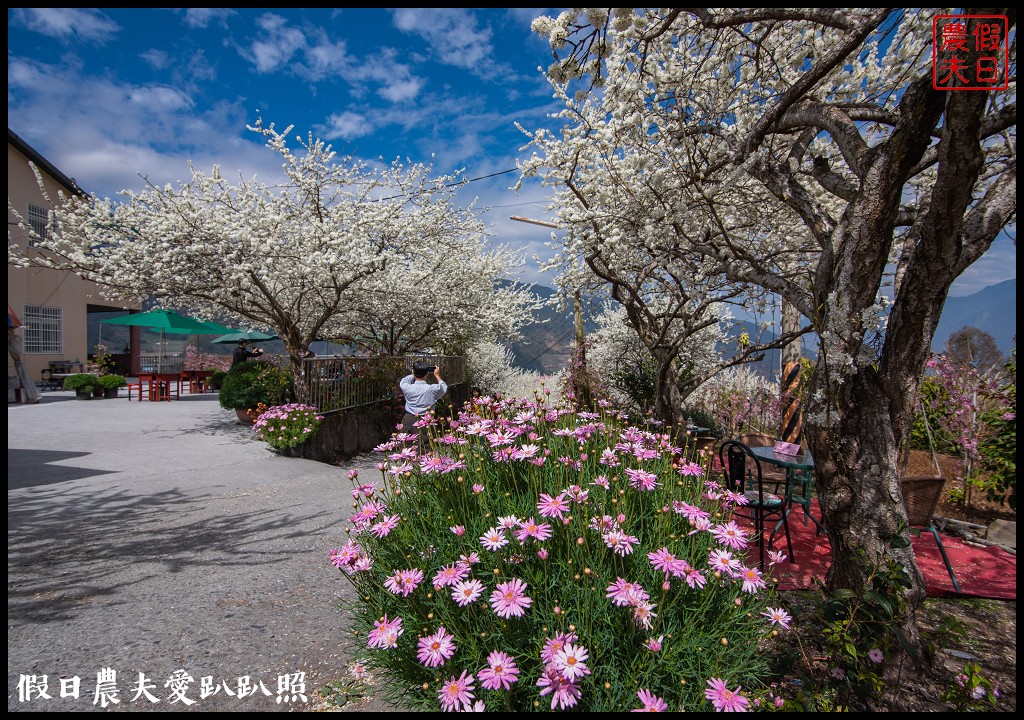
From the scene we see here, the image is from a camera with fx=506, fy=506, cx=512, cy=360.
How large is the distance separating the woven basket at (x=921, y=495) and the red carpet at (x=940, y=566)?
18.8 inches

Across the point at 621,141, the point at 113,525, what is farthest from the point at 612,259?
the point at 113,525

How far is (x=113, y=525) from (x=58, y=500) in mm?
1422

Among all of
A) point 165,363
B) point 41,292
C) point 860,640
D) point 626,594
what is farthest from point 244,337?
point 860,640

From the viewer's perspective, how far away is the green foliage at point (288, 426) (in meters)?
8.43

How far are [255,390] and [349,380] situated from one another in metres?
2.66

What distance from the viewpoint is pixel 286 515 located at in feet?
17.3

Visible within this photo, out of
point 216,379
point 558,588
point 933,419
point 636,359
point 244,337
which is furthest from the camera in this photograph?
point 244,337

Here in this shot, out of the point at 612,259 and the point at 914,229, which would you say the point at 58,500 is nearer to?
the point at 612,259

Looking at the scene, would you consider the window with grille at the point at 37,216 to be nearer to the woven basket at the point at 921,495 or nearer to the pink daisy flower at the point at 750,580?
the pink daisy flower at the point at 750,580

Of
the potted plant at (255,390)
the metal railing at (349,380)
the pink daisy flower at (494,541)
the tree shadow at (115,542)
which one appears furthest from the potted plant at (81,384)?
the pink daisy flower at (494,541)

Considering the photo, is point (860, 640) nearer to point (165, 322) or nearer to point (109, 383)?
point (109, 383)

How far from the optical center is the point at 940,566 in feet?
14.2

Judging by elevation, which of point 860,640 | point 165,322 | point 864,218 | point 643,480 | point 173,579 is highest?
point 165,322

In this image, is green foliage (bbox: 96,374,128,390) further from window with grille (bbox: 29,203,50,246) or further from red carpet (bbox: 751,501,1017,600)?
red carpet (bbox: 751,501,1017,600)
